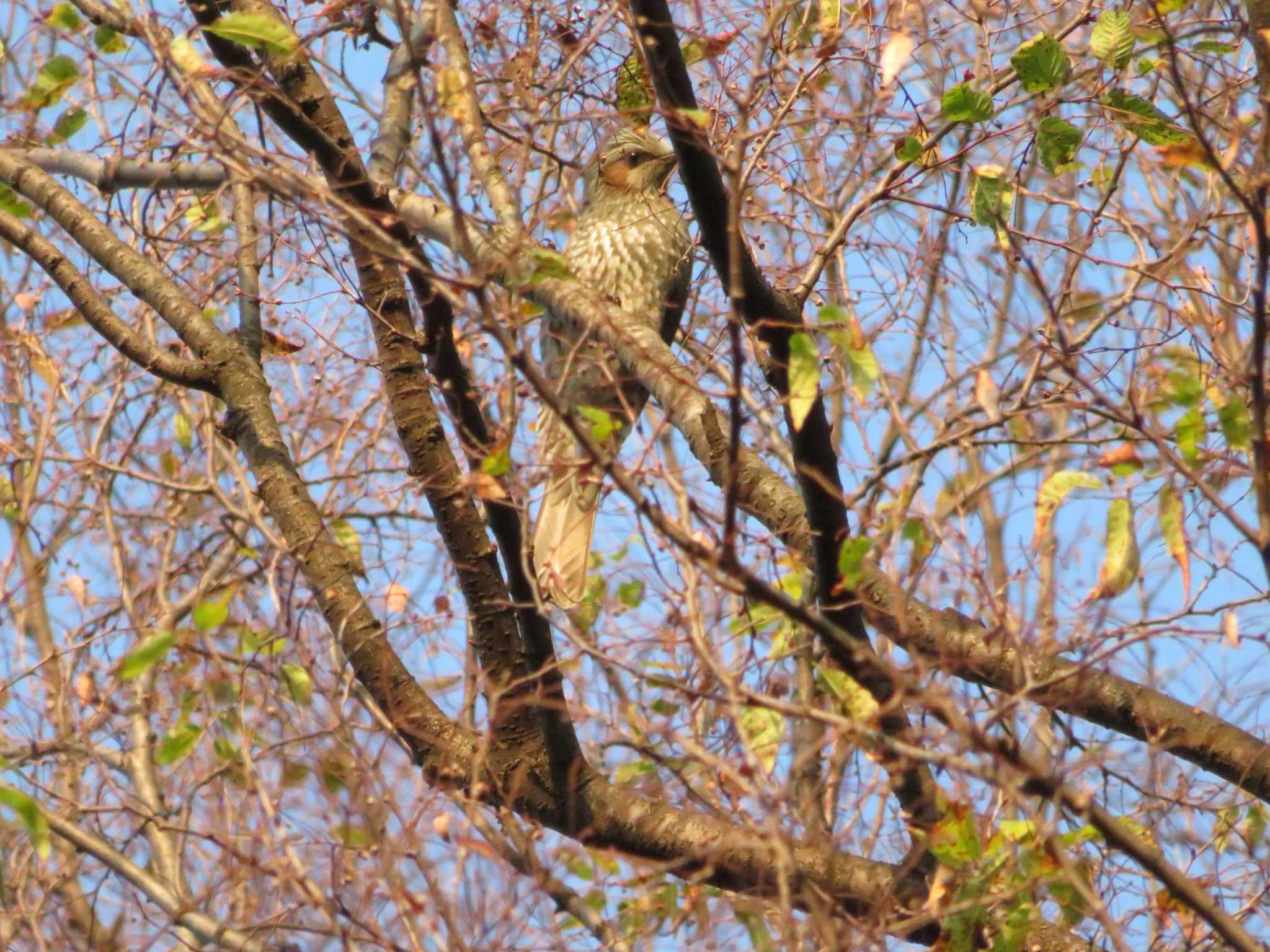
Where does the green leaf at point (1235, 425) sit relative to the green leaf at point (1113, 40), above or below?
below

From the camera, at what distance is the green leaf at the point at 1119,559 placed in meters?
2.41

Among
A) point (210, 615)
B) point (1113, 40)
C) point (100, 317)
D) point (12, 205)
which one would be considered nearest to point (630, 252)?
point (100, 317)

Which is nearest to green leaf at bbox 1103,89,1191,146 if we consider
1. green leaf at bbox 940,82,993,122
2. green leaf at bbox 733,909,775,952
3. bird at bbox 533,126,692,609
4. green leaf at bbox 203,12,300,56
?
green leaf at bbox 940,82,993,122

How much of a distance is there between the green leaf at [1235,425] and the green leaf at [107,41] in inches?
93.2

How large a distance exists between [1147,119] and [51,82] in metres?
2.22

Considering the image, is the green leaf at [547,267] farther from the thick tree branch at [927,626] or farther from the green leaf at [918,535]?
the green leaf at [918,535]

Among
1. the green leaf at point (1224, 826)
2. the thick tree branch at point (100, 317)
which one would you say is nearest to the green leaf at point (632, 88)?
the thick tree branch at point (100, 317)

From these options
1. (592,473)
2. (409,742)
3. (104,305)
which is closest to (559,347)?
(104,305)

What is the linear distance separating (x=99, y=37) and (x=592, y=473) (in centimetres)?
173

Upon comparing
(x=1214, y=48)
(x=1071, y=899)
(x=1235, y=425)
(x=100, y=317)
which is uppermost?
(x=1214, y=48)

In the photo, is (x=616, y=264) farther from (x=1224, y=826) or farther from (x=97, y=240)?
(x=1224, y=826)

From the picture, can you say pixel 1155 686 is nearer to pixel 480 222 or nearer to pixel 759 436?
pixel 759 436

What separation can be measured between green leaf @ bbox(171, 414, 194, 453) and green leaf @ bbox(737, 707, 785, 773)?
3.85 metres

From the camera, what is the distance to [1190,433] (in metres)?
2.50
